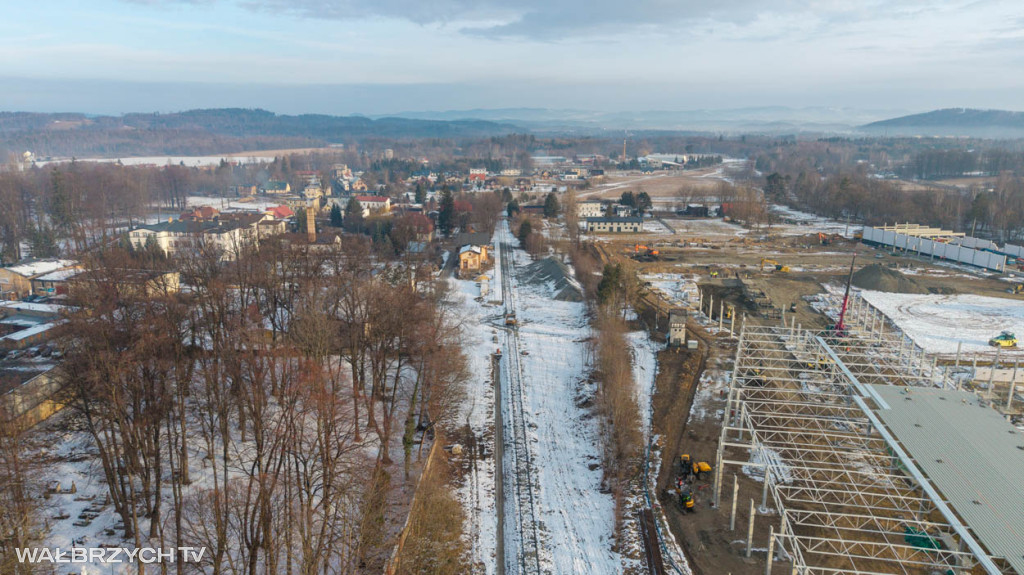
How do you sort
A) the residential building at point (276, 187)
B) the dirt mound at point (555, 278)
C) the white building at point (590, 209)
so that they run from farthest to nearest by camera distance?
1. the residential building at point (276, 187)
2. the white building at point (590, 209)
3. the dirt mound at point (555, 278)

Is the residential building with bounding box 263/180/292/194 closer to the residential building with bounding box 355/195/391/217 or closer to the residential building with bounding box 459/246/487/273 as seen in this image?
the residential building with bounding box 355/195/391/217

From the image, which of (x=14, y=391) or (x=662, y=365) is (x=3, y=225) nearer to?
(x=14, y=391)

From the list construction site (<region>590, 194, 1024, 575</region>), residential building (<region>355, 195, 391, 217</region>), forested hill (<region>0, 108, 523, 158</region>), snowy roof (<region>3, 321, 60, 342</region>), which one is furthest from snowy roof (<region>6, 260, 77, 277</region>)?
forested hill (<region>0, 108, 523, 158</region>)

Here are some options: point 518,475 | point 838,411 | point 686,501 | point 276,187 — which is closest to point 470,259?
point 518,475

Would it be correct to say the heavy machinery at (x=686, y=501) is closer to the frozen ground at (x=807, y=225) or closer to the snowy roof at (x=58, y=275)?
the snowy roof at (x=58, y=275)

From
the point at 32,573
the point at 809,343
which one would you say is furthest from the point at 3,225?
the point at 809,343

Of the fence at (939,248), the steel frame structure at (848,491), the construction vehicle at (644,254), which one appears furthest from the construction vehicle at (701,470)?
the fence at (939,248)
